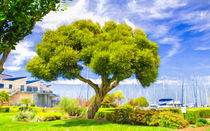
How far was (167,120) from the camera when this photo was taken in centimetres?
1340

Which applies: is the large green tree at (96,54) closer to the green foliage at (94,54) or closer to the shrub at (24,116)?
the green foliage at (94,54)

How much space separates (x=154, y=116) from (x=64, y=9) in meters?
11.1

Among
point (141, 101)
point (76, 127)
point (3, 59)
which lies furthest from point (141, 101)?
point (3, 59)

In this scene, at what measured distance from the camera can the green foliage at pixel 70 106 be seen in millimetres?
20594

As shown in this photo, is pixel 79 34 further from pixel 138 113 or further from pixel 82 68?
pixel 138 113

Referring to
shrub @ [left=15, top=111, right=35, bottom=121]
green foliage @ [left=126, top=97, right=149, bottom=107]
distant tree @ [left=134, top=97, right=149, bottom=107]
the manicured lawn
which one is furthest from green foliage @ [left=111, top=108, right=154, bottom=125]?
distant tree @ [left=134, top=97, right=149, bottom=107]

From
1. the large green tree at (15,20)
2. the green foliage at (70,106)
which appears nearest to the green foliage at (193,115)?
the green foliage at (70,106)

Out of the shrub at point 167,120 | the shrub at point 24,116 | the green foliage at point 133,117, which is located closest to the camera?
the shrub at point 167,120

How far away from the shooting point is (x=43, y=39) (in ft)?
53.7

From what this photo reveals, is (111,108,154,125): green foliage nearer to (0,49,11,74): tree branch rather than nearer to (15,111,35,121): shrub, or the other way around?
(15,111,35,121): shrub

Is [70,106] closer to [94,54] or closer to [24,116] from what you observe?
[24,116]

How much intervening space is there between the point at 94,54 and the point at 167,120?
7539 millimetres

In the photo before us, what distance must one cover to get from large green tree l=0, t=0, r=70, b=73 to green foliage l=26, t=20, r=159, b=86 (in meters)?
6.84

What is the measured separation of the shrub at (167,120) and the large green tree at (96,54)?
11.0 ft
